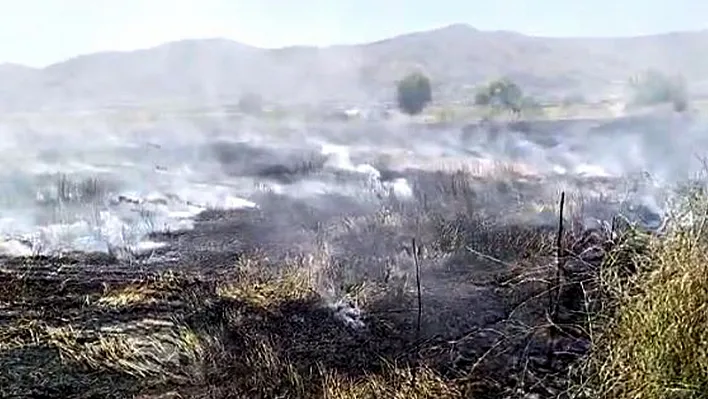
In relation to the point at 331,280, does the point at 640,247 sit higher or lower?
higher

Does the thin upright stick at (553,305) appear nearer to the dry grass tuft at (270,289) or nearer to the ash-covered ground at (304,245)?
the ash-covered ground at (304,245)

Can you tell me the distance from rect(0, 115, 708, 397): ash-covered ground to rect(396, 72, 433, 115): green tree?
333 mm

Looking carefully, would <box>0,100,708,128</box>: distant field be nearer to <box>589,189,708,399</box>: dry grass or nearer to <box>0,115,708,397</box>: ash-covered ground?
<box>0,115,708,397</box>: ash-covered ground

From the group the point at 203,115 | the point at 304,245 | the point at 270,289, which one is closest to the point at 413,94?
the point at 203,115

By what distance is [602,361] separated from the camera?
319 cm

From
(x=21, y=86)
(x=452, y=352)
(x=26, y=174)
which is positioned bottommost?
(x=452, y=352)

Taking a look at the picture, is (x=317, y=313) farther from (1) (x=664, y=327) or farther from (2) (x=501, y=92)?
(2) (x=501, y=92)

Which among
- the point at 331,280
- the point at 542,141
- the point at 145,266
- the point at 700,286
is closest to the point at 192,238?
the point at 145,266

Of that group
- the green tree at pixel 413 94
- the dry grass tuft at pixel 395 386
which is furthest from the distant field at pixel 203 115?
the dry grass tuft at pixel 395 386

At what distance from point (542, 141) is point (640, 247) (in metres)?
4.91

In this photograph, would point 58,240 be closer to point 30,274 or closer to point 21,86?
point 30,274

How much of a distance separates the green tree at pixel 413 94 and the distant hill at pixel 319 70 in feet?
0.47

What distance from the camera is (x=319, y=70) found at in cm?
920

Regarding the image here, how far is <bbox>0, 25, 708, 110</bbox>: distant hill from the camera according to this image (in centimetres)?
877
